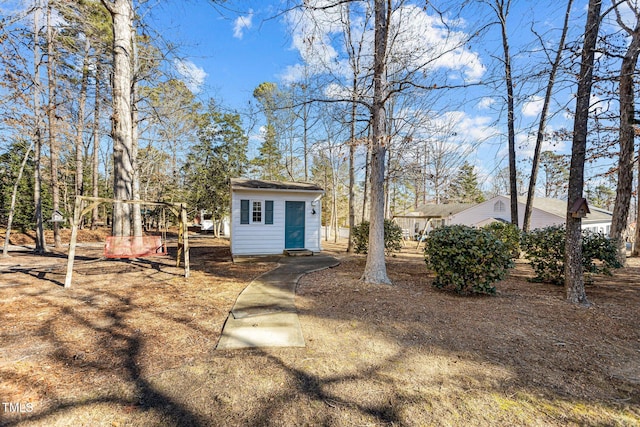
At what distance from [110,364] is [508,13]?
1329cm

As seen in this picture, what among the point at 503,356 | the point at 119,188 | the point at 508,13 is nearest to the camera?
the point at 503,356

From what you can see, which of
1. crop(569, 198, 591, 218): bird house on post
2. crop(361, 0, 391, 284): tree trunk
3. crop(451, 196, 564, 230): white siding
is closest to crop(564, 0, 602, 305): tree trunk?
crop(569, 198, 591, 218): bird house on post

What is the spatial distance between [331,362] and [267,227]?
7.50 m

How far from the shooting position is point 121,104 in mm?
7125

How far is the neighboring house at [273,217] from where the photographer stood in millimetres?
9516

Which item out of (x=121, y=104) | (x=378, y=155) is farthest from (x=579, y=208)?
(x=121, y=104)

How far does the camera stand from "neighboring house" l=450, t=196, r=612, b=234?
20.7 m

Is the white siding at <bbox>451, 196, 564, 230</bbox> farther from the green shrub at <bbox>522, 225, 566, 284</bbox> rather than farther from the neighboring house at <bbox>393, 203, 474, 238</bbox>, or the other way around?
the green shrub at <bbox>522, 225, 566, 284</bbox>

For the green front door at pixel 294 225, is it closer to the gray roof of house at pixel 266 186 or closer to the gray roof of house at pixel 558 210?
the gray roof of house at pixel 266 186

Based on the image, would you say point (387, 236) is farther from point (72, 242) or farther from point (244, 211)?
point (72, 242)

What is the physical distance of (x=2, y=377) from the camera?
2326 mm

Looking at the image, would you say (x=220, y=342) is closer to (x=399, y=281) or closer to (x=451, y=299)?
(x=451, y=299)

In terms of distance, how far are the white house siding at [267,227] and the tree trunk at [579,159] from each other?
7.18 metres

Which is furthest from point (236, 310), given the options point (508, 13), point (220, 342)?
point (508, 13)
